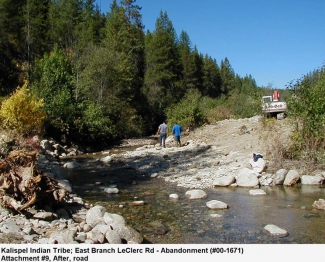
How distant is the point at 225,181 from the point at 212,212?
350 cm

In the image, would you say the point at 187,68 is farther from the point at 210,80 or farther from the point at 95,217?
the point at 95,217

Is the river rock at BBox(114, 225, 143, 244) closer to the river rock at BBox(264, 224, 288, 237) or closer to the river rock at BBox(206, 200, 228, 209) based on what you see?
the river rock at BBox(264, 224, 288, 237)

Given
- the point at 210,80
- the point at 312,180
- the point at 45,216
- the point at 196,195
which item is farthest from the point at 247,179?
the point at 210,80

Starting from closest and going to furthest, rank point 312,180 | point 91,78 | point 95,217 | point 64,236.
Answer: point 64,236 → point 95,217 → point 312,180 → point 91,78

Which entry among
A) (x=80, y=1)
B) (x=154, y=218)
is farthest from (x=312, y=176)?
(x=80, y=1)

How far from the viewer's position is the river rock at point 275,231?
304 inches

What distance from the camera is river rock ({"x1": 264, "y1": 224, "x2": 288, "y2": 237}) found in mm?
7719

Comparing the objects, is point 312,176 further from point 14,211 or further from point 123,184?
point 14,211

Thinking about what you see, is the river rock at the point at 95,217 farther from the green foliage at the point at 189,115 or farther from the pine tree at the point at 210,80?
the pine tree at the point at 210,80

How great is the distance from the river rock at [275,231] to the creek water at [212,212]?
0.11 meters

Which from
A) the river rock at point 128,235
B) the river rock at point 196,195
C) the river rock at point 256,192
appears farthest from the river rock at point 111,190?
the river rock at point 128,235

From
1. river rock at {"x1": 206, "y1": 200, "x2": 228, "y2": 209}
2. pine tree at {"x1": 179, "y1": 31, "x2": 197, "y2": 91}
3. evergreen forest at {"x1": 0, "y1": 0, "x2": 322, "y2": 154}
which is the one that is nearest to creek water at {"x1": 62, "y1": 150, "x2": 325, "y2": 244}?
river rock at {"x1": 206, "y1": 200, "x2": 228, "y2": 209}

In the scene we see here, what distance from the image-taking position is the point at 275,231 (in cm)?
780

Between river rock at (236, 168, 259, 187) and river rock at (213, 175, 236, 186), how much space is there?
0.71ft
